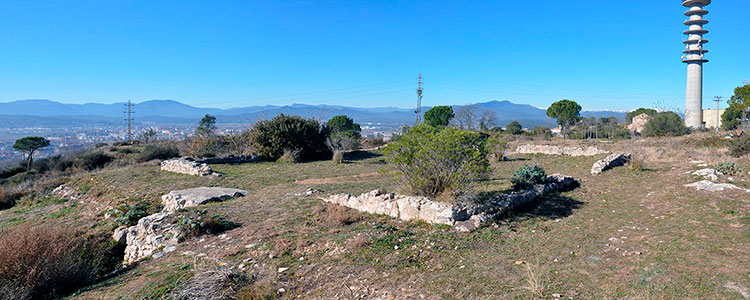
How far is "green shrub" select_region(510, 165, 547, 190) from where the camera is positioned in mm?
9141

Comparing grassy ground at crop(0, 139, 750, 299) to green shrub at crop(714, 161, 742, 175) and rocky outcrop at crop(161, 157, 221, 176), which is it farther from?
rocky outcrop at crop(161, 157, 221, 176)

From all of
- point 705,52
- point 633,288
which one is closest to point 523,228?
point 633,288

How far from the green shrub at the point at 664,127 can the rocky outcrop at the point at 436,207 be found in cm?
3101

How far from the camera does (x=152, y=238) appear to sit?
21.4 feet

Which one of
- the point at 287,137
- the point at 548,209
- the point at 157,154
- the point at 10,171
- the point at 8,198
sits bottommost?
the point at 8,198

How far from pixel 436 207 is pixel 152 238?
5410mm

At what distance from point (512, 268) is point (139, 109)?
644 ft

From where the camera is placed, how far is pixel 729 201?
7121 mm

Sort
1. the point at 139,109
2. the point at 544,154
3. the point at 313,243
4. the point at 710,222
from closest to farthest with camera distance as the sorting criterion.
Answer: the point at 313,243 < the point at 710,222 < the point at 544,154 < the point at 139,109

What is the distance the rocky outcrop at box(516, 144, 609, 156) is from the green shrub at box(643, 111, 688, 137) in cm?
1719

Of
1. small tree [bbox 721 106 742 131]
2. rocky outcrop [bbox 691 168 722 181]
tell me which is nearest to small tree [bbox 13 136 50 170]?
rocky outcrop [bbox 691 168 722 181]

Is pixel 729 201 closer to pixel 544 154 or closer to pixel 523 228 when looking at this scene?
pixel 523 228

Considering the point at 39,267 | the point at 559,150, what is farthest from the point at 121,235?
the point at 559,150

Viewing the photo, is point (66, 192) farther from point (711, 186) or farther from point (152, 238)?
point (711, 186)
